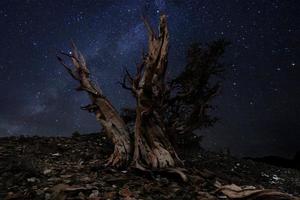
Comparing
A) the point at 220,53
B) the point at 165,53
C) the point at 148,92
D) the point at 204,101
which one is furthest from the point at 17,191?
the point at 220,53

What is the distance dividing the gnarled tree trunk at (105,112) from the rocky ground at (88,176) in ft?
2.70

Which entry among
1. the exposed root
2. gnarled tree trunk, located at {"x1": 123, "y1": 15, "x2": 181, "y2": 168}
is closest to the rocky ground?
the exposed root

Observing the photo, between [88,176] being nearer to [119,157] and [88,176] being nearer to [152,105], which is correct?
[119,157]

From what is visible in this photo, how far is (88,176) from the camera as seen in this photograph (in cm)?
980

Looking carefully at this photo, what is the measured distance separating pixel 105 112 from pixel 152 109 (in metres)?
2.07

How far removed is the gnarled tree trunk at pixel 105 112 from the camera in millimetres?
11957

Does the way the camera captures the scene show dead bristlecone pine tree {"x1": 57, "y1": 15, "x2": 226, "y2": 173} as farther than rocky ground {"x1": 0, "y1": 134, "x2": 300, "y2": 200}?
Yes

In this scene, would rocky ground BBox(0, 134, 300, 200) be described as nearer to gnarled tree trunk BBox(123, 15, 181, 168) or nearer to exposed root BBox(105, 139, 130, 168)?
exposed root BBox(105, 139, 130, 168)

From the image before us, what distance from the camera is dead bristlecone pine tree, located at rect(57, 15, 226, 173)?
11.9 metres

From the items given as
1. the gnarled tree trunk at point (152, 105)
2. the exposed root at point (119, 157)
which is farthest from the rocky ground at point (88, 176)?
the gnarled tree trunk at point (152, 105)

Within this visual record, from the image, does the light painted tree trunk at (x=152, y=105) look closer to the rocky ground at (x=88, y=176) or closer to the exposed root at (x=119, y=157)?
the exposed root at (x=119, y=157)

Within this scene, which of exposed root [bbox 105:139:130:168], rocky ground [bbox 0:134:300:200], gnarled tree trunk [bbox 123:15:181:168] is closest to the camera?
rocky ground [bbox 0:134:300:200]

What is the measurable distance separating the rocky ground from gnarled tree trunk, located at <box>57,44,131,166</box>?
82cm

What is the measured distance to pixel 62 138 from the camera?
16016 millimetres
